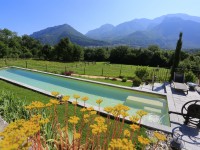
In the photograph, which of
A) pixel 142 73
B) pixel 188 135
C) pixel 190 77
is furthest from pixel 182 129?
pixel 142 73

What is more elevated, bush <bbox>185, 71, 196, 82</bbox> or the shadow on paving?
bush <bbox>185, 71, 196, 82</bbox>

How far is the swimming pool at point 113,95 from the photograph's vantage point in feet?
22.8

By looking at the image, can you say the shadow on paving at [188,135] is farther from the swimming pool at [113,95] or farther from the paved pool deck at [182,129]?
the swimming pool at [113,95]

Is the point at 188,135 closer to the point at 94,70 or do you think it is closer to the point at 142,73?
the point at 142,73

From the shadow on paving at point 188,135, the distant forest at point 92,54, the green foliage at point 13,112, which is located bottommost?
the shadow on paving at point 188,135

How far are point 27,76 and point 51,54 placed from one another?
105ft

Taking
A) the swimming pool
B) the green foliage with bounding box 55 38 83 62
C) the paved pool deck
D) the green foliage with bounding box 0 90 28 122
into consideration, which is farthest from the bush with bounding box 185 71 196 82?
the green foliage with bounding box 55 38 83 62

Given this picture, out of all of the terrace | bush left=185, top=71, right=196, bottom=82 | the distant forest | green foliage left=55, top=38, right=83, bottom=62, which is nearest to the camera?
the terrace

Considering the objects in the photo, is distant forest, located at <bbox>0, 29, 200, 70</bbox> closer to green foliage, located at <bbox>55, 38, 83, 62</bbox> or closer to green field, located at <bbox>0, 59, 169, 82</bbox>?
green foliage, located at <bbox>55, 38, 83, 62</bbox>

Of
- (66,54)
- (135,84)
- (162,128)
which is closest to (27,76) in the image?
(135,84)

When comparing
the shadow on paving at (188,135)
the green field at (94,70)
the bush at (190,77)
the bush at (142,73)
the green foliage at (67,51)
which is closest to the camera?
the shadow on paving at (188,135)

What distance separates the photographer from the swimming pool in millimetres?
6942

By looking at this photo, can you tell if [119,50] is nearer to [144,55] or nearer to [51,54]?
[144,55]

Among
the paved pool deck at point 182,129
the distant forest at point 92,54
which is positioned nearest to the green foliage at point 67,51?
the distant forest at point 92,54
